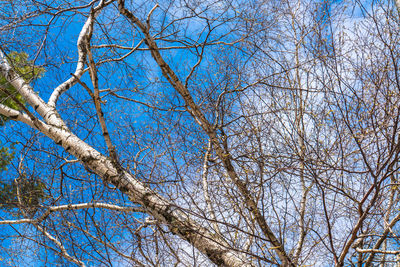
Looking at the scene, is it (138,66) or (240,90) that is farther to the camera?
(138,66)

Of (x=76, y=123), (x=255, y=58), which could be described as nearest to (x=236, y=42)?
(x=255, y=58)

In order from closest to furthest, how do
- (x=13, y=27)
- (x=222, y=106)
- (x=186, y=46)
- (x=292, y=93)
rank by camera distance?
(x=13, y=27), (x=186, y=46), (x=222, y=106), (x=292, y=93)

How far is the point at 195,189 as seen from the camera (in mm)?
3873

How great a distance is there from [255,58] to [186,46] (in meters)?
1.00

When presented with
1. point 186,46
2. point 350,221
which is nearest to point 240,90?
point 186,46

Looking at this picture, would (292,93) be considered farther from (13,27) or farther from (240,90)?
(13,27)

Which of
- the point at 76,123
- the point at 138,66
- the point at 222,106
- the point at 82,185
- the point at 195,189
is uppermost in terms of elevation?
the point at 138,66

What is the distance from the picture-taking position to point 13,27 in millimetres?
3273

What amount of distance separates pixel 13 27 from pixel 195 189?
8.57ft

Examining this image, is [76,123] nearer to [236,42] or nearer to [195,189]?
[195,189]

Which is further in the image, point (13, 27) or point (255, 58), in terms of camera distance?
point (255, 58)

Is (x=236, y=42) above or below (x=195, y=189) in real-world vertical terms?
above

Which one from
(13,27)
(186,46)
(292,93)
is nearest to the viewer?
(13,27)

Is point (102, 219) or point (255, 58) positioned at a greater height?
point (255, 58)
